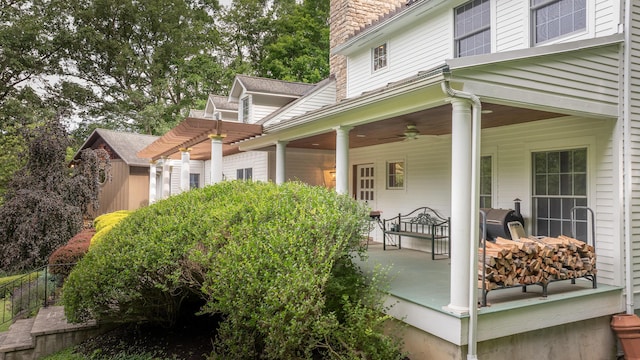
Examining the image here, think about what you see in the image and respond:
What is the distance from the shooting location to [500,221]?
6332 millimetres

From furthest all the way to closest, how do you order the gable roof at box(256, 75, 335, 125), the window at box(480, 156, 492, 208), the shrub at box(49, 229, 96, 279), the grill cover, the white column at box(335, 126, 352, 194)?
the gable roof at box(256, 75, 335, 125) < the shrub at box(49, 229, 96, 279) < the window at box(480, 156, 492, 208) < the white column at box(335, 126, 352, 194) < the grill cover

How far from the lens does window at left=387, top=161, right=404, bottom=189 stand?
954 centimetres

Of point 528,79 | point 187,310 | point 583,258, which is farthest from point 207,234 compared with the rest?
point 583,258

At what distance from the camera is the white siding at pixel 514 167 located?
539 cm

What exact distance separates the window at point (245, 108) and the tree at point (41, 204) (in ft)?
18.4

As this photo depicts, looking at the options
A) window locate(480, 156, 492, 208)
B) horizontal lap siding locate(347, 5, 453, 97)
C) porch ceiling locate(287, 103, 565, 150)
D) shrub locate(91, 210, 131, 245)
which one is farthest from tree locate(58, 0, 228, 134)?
window locate(480, 156, 492, 208)

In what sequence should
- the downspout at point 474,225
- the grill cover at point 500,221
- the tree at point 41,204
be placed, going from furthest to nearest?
the tree at point 41,204 → the grill cover at point 500,221 → the downspout at point 474,225

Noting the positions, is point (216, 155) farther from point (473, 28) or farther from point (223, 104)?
point (223, 104)

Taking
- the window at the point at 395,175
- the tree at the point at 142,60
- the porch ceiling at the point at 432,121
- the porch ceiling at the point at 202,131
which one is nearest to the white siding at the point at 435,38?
the porch ceiling at the point at 432,121

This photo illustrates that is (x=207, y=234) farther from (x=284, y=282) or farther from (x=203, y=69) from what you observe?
(x=203, y=69)

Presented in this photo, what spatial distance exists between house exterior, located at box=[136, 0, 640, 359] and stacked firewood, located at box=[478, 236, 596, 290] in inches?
10.8

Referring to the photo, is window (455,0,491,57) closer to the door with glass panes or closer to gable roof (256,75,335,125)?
the door with glass panes

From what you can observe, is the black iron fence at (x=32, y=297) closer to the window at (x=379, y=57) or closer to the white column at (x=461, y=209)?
the white column at (x=461, y=209)

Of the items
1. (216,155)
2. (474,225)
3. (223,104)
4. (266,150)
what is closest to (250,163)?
(266,150)
